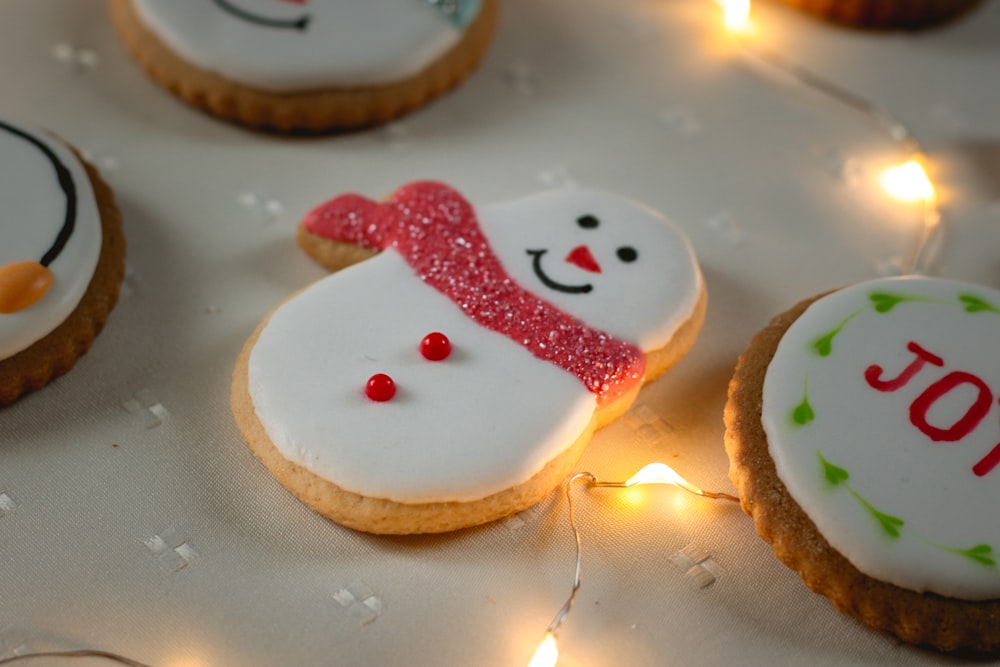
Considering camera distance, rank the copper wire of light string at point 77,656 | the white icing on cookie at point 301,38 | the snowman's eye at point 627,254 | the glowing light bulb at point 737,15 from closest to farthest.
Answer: the copper wire of light string at point 77,656 < the snowman's eye at point 627,254 < the white icing on cookie at point 301,38 < the glowing light bulb at point 737,15

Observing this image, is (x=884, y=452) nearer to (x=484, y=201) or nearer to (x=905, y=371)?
(x=905, y=371)

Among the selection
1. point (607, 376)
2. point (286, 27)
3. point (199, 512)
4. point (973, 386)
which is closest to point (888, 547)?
point (973, 386)

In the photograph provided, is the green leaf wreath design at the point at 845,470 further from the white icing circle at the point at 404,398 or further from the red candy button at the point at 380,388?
the red candy button at the point at 380,388

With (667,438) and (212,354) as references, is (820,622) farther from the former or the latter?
(212,354)

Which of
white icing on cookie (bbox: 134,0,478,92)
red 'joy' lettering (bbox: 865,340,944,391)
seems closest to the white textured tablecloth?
white icing on cookie (bbox: 134,0,478,92)

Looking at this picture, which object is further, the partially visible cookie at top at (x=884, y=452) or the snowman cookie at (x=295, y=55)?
the snowman cookie at (x=295, y=55)

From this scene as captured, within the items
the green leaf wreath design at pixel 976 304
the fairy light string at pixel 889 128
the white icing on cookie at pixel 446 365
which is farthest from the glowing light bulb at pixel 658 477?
the fairy light string at pixel 889 128

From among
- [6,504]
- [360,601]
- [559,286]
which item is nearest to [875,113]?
[559,286]
